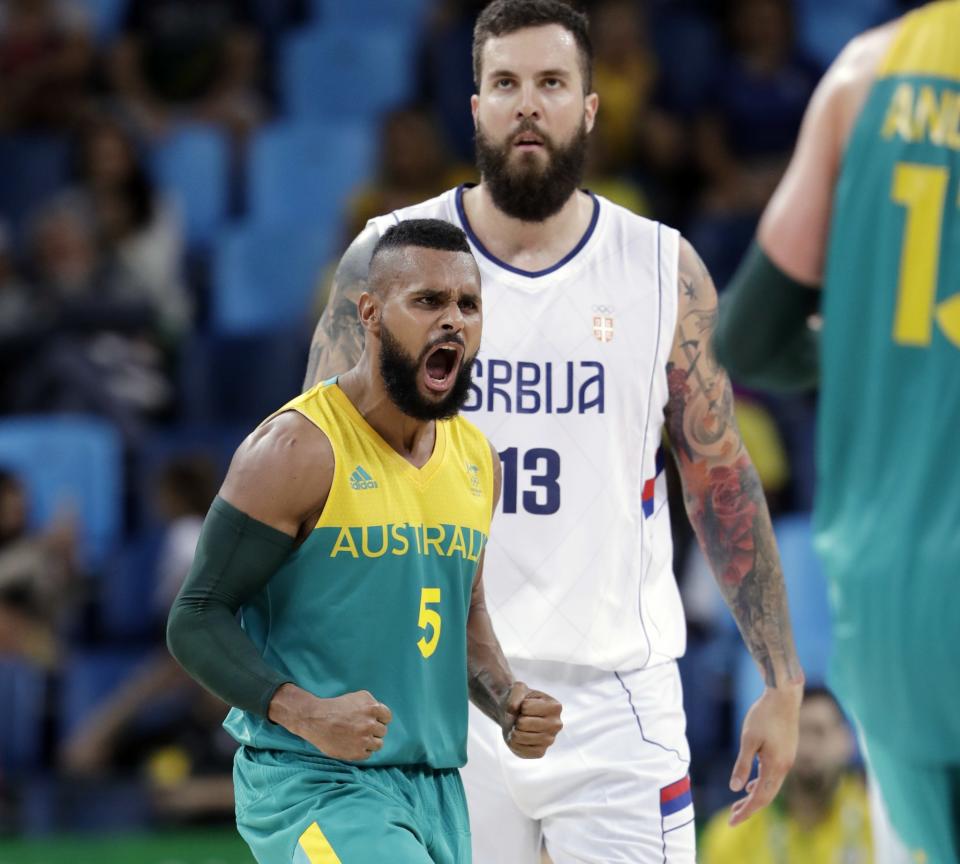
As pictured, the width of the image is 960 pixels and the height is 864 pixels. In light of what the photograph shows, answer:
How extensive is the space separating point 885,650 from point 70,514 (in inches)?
291

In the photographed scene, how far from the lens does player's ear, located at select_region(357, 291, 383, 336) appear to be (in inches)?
169

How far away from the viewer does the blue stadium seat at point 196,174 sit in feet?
41.0

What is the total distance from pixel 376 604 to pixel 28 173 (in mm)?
8853

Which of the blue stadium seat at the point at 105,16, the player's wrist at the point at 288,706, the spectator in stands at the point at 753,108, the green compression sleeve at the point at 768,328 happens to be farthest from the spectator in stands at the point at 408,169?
the green compression sleeve at the point at 768,328

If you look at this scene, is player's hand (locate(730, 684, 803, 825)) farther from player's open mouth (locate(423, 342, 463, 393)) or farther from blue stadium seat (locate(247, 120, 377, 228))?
blue stadium seat (locate(247, 120, 377, 228))

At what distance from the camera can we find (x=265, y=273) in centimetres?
1192

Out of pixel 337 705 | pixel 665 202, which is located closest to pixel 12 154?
pixel 665 202

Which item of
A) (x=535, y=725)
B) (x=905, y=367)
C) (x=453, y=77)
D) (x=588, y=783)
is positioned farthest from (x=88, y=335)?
(x=905, y=367)

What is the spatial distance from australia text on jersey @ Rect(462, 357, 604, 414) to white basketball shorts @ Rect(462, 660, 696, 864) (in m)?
0.66

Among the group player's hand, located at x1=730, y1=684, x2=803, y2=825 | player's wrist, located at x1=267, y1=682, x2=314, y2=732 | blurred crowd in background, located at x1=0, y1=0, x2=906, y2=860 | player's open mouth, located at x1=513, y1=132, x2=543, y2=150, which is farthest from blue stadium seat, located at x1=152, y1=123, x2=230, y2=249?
player's wrist, located at x1=267, y1=682, x2=314, y2=732

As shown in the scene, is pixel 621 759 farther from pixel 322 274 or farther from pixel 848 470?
pixel 322 274

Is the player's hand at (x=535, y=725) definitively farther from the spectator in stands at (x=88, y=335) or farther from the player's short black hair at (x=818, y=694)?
the spectator in stands at (x=88, y=335)

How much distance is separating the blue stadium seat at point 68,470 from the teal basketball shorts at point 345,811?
607cm

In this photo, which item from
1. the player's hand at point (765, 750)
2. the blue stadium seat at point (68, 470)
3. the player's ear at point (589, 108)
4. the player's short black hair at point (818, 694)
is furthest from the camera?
the blue stadium seat at point (68, 470)
